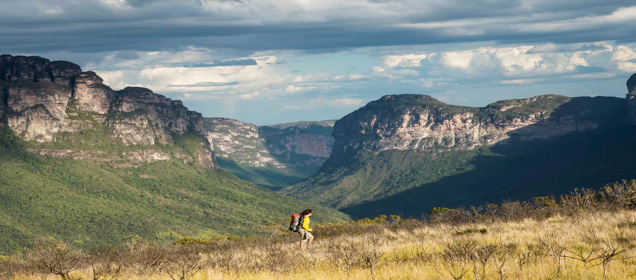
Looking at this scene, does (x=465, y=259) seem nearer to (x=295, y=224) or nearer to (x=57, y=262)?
(x=295, y=224)

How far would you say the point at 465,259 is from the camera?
21.0 metres

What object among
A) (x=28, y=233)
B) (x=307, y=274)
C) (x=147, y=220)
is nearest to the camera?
(x=307, y=274)

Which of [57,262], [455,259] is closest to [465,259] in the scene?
[455,259]

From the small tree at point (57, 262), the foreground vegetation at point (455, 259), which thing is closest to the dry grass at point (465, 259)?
the foreground vegetation at point (455, 259)

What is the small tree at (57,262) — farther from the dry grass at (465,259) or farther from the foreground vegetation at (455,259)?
the dry grass at (465,259)

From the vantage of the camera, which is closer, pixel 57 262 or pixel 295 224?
pixel 57 262

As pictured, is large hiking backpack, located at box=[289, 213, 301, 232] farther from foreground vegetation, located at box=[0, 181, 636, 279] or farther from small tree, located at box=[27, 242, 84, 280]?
small tree, located at box=[27, 242, 84, 280]

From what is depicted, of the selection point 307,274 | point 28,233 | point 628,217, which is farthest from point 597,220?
point 28,233

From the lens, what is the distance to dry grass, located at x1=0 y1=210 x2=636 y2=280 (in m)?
20.0

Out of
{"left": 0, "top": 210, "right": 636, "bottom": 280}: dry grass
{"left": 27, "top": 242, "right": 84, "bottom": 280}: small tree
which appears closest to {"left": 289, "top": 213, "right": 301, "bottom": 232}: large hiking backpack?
{"left": 0, "top": 210, "right": 636, "bottom": 280}: dry grass

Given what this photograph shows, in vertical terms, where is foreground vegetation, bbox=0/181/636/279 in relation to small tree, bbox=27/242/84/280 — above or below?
above

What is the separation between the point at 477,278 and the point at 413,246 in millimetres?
10122

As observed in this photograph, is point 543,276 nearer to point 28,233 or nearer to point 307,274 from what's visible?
point 307,274

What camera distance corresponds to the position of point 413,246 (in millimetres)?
29219
